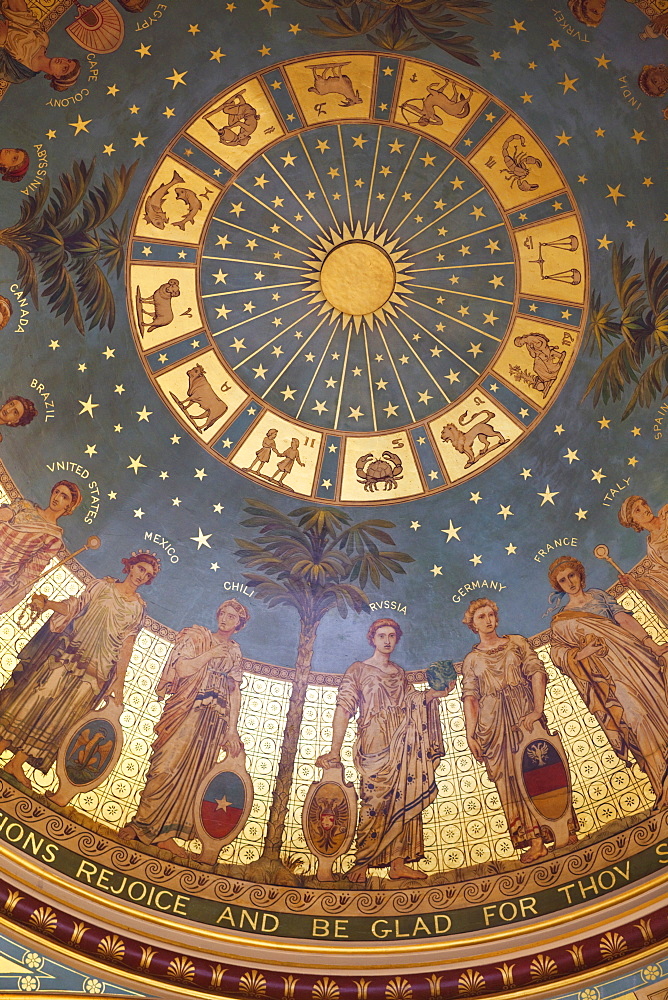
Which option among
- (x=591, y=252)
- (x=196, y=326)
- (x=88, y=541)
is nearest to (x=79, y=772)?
(x=88, y=541)

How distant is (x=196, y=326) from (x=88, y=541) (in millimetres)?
3373

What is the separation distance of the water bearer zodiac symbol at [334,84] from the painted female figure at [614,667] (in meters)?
6.69

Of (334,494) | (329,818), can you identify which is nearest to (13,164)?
Result: (334,494)

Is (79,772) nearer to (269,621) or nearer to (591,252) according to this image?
(269,621)

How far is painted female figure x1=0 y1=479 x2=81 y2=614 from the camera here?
1287cm

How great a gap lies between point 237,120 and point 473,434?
5320 millimetres

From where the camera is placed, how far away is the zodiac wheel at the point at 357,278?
13469 mm

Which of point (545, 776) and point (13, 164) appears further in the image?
point (545, 776)

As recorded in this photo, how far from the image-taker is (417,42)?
12.8 meters

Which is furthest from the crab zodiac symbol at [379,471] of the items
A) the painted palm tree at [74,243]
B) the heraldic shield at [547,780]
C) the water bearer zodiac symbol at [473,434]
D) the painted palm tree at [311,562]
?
the painted palm tree at [74,243]

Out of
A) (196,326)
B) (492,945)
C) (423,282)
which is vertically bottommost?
(492,945)

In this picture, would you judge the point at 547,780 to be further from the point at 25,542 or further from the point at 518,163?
the point at 518,163

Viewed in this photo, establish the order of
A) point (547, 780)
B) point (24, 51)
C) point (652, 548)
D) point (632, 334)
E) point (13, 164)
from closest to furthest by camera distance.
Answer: point (24, 51)
point (13, 164)
point (547, 780)
point (652, 548)
point (632, 334)

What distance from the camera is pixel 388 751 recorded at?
13656 mm
